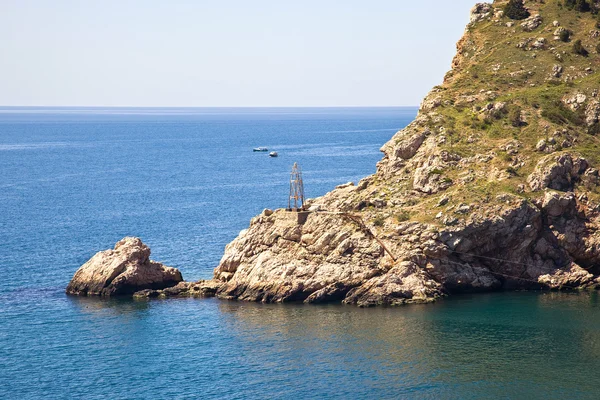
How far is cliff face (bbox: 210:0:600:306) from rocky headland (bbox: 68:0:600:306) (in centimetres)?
14

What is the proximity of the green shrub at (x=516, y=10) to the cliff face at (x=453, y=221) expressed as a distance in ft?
79.0

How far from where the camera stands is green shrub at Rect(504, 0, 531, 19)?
5541 inches

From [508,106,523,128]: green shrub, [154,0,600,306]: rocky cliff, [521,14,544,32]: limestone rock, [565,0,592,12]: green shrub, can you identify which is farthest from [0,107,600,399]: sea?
[565,0,592,12]: green shrub

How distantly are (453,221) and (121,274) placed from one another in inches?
1578

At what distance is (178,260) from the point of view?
124m

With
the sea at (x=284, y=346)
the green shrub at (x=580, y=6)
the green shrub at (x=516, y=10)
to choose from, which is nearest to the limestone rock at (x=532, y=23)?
the green shrub at (x=516, y=10)

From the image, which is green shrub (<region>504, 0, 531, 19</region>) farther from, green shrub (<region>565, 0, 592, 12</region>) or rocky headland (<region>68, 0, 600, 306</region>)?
rocky headland (<region>68, 0, 600, 306</region>)

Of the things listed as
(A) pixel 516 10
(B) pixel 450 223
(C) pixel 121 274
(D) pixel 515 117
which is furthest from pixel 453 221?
(A) pixel 516 10

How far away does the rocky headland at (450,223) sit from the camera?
334 feet

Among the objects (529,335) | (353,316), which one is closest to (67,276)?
(353,316)

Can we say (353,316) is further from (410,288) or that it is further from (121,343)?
(121,343)

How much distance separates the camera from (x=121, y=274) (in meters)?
107

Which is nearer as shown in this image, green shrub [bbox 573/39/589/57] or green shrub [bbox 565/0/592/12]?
green shrub [bbox 573/39/589/57]

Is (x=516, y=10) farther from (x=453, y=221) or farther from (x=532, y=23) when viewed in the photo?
(x=453, y=221)
